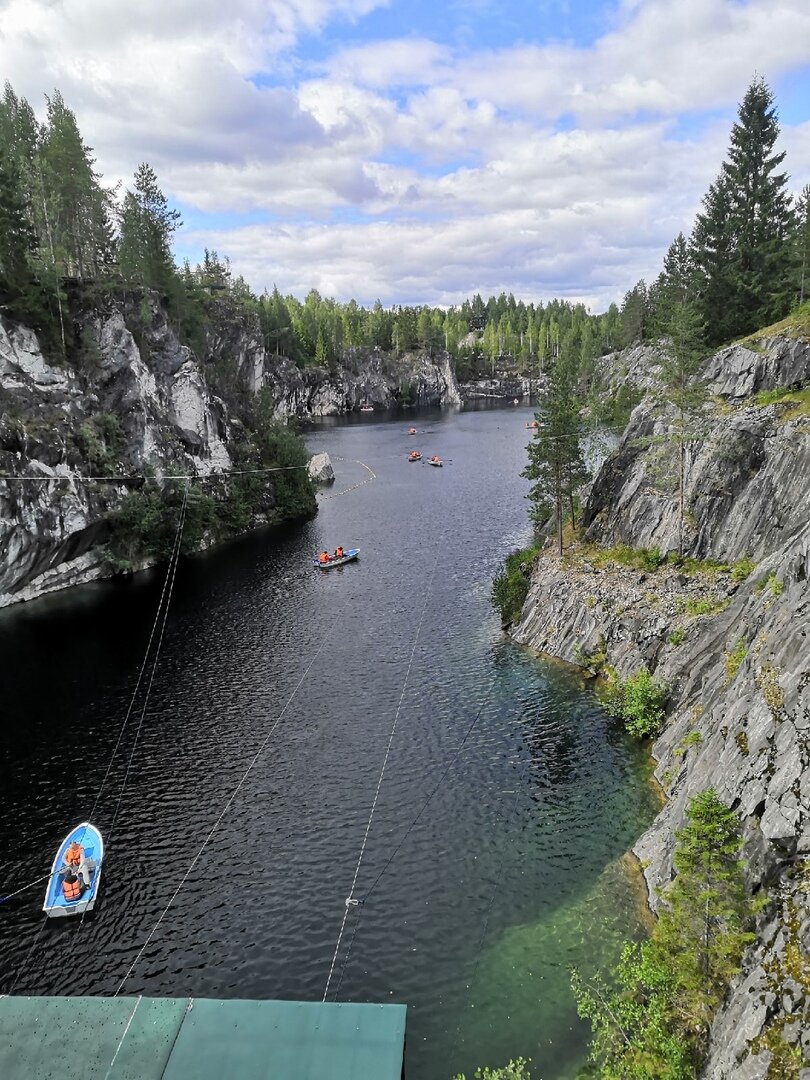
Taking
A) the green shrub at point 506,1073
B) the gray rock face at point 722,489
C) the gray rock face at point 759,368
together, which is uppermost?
the gray rock face at point 759,368

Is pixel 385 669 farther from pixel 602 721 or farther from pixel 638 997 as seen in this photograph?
pixel 638 997

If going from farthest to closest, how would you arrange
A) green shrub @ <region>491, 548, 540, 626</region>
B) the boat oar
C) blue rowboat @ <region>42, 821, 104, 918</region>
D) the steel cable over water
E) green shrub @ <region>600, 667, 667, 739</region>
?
green shrub @ <region>491, 548, 540, 626</region>, green shrub @ <region>600, 667, 667, 739</region>, the boat oar, blue rowboat @ <region>42, 821, 104, 918</region>, the steel cable over water

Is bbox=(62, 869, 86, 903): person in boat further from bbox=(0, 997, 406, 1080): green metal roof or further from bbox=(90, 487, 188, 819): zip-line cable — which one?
bbox=(0, 997, 406, 1080): green metal roof

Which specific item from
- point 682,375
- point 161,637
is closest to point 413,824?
point 161,637

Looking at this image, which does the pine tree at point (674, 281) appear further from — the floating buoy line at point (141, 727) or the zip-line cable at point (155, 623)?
the zip-line cable at point (155, 623)

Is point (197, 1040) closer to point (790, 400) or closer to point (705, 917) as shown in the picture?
point (705, 917)

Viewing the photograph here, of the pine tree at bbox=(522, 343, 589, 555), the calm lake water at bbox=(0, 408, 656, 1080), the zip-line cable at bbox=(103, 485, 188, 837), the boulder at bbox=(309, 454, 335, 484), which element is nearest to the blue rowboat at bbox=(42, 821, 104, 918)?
the calm lake water at bbox=(0, 408, 656, 1080)

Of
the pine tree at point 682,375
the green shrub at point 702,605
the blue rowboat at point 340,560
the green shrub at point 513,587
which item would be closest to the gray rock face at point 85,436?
the blue rowboat at point 340,560
